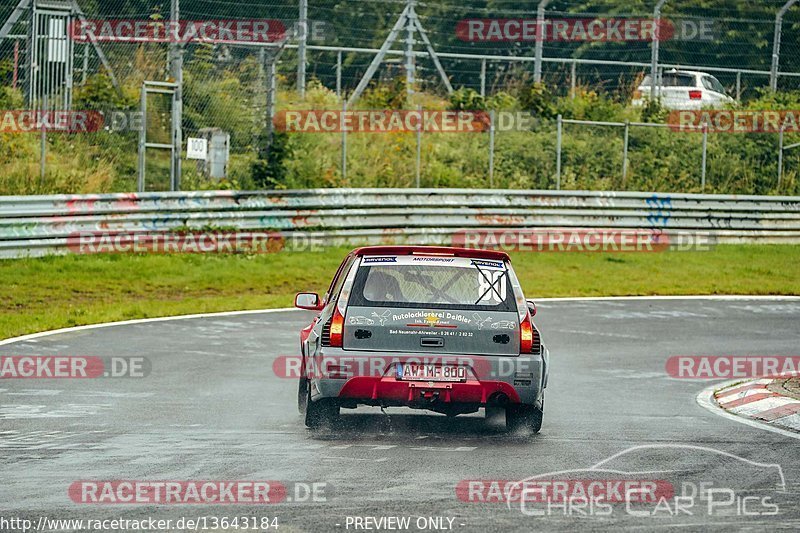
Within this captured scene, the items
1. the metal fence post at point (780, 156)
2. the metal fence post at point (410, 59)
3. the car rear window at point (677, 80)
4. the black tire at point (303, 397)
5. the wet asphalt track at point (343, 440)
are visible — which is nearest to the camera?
the wet asphalt track at point (343, 440)

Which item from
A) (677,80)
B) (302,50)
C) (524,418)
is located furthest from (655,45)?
(524,418)

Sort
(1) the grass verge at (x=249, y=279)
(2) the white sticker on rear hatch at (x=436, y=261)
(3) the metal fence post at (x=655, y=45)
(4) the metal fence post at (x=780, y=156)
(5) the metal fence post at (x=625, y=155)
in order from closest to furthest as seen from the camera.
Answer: (2) the white sticker on rear hatch at (x=436, y=261) < (1) the grass verge at (x=249, y=279) < (5) the metal fence post at (x=625, y=155) < (3) the metal fence post at (x=655, y=45) < (4) the metal fence post at (x=780, y=156)

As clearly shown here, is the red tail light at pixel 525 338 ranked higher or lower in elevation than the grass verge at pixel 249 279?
higher

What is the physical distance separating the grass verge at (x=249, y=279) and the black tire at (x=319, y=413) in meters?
7.20

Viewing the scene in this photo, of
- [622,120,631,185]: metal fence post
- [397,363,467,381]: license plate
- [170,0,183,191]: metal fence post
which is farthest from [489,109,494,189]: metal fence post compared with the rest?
[397,363,467,381]: license plate

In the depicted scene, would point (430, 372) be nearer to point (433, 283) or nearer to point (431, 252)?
point (433, 283)

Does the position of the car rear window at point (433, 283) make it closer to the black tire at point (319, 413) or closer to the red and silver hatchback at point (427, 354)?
the red and silver hatchback at point (427, 354)

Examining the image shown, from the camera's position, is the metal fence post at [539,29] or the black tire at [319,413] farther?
the metal fence post at [539,29]

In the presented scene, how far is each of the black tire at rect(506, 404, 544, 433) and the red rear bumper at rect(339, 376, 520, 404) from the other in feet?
1.22

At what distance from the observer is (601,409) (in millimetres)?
11672

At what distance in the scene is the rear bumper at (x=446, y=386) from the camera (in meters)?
9.91

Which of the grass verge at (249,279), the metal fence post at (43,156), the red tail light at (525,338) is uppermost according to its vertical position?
the metal fence post at (43,156)

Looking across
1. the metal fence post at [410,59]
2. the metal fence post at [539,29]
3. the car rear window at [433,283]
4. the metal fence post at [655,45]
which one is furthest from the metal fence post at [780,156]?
the car rear window at [433,283]

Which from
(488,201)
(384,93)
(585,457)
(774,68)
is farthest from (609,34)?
(585,457)
